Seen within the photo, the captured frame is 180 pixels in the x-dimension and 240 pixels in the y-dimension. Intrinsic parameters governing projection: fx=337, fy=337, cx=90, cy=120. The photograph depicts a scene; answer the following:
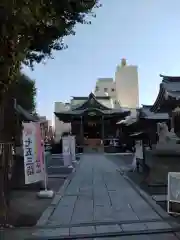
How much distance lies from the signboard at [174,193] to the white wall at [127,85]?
Result: 5482cm

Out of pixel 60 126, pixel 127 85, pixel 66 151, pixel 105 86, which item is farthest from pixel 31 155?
pixel 105 86

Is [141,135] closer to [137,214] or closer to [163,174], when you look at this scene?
[163,174]

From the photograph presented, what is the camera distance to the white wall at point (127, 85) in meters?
62.6

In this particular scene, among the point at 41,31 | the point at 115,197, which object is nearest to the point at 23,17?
the point at 41,31

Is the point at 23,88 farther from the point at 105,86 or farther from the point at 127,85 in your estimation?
the point at 105,86

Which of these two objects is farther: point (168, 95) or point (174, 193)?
point (168, 95)

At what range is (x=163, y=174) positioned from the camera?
11.4 meters

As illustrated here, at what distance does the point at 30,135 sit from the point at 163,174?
476 centimetres

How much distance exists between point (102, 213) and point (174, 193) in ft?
5.83

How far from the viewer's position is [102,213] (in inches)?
319

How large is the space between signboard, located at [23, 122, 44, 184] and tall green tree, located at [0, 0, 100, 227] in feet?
2.24

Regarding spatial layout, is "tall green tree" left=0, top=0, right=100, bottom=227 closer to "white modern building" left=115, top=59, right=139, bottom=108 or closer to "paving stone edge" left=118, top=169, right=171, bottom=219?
"paving stone edge" left=118, top=169, right=171, bottom=219

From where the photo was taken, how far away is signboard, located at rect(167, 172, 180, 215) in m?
7.58

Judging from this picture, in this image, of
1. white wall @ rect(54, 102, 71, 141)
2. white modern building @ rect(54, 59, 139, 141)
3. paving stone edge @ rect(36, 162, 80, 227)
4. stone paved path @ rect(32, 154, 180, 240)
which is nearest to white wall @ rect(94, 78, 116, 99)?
white modern building @ rect(54, 59, 139, 141)
